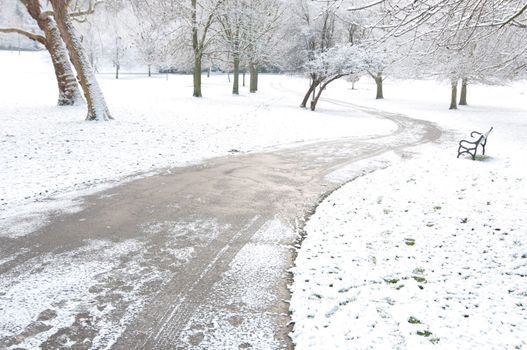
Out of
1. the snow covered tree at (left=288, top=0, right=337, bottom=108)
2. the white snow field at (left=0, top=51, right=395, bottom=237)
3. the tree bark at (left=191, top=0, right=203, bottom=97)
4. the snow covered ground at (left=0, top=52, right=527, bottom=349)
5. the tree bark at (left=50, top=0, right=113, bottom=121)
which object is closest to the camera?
the snow covered ground at (left=0, top=52, right=527, bottom=349)

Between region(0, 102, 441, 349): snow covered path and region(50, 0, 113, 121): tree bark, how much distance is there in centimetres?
729

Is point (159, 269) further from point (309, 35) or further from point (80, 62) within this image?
point (309, 35)

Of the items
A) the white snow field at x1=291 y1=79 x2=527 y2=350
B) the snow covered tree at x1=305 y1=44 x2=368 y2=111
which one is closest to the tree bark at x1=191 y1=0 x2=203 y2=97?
the snow covered tree at x1=305 y1=44 x2=368 y2=111

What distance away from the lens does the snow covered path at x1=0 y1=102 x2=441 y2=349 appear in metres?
3.91

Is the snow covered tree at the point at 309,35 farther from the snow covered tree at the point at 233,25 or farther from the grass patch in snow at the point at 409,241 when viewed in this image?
the grass patch in snow at the point at 409,241

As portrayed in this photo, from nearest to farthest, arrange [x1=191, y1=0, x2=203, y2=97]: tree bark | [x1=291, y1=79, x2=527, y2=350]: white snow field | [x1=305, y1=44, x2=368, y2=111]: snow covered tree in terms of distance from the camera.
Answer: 1. [x1=291, y1=79, x2=527, y2=350]: white snow field
2. [x1=305, y1=44, x2=368, y2=111]: snow covered tree
3. [x1=191, y1=0, x2=203, y2=97]: tree bark

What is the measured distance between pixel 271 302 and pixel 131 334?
1.57 meters

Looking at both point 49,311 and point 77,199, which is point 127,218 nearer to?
point 77,199

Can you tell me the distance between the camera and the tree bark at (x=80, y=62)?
13.8m

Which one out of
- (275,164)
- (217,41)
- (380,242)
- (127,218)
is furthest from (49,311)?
(217,41)

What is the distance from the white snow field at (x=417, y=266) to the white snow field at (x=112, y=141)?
15.2ft

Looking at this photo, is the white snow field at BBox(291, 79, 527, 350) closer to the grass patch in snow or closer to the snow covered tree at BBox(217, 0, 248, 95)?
the grass patch in snow

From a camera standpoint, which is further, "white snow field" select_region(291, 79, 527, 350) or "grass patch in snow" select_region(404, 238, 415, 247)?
"grass patch in snow" select_region(404, 238, 415, 247)

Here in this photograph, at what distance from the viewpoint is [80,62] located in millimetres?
14227
